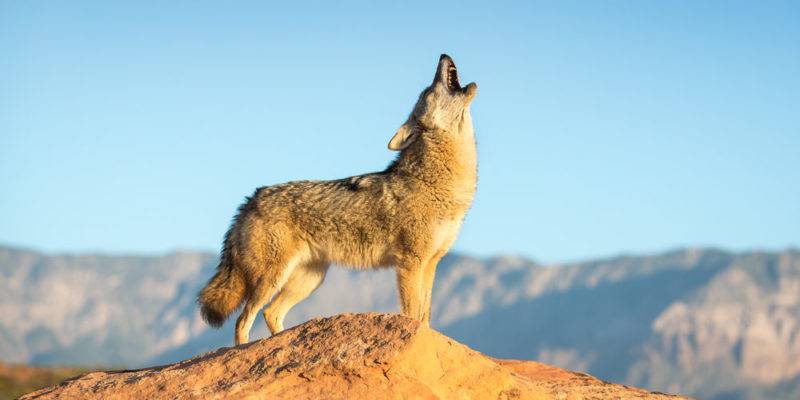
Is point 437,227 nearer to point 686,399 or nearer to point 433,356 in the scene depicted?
point 433,356

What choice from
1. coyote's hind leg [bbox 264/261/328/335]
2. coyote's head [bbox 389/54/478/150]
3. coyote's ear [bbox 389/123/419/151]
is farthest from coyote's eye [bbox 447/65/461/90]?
coyote's hind leg [bbox 264/261/328/335]

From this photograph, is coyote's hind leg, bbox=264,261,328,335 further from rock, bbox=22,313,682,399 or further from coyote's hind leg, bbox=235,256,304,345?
rock, bbox=22,313,682,399

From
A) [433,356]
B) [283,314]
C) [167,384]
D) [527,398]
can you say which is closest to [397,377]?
[433,356]

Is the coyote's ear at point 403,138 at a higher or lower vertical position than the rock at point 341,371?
higher

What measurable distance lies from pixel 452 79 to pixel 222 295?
3.93 meters

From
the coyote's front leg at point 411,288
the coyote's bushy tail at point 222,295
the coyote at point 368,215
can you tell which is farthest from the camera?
the coyote's bushy tail at point 222,295

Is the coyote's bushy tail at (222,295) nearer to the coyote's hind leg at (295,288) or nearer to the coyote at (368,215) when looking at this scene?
Answer: the coyote at (368,215)

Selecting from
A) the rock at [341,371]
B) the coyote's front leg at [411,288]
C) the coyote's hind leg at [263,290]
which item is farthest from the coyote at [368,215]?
the rock at [341,371]

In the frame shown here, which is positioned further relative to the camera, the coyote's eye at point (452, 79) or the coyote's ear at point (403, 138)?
the coyote's ear at point (403, 138)

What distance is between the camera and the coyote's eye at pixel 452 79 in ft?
41.9

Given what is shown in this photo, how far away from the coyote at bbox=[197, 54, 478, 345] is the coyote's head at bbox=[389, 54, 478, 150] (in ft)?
0.04

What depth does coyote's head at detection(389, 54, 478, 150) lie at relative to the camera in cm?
1270

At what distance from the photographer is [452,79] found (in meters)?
12.8

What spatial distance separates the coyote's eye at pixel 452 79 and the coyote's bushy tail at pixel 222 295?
3514 millimetres
